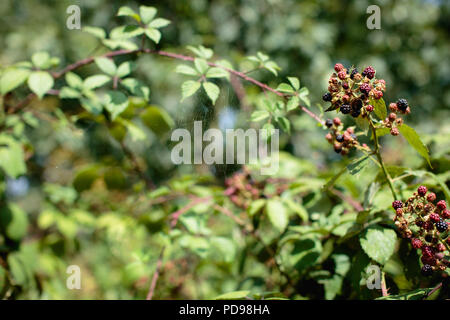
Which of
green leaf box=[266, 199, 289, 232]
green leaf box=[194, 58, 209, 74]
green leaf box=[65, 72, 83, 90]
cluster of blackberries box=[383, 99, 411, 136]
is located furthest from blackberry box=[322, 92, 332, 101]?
green leaf box=[65, 72, 83, 90]

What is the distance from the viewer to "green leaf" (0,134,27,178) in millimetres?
1192

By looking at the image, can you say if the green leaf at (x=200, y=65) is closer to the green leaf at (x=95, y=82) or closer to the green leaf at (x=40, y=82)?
the green leaf at (x=95, y=82)

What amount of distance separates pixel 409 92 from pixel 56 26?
11.5 ft

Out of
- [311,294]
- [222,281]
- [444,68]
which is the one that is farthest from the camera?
[444,68]

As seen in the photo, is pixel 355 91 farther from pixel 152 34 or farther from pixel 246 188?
pixel 246 188

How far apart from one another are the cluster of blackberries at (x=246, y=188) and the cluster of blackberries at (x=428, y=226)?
61cm

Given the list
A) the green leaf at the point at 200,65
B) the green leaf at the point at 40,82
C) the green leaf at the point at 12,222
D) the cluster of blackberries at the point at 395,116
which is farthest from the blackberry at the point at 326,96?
the green leaf at the point at 12,222

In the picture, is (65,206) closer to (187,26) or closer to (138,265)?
(138,265)

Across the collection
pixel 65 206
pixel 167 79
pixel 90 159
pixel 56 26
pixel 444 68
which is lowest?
pixel 65 206

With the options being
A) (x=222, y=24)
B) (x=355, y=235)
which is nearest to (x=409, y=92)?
(x=222, y=24)

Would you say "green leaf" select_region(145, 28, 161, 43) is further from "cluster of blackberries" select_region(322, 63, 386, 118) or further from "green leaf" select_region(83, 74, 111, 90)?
"cluster of blackberries" select_region(322, 63, 386, 118)
